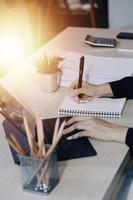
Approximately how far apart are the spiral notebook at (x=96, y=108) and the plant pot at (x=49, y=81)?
0.39 ft

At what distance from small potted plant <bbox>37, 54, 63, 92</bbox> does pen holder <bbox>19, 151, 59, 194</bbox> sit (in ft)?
1.89

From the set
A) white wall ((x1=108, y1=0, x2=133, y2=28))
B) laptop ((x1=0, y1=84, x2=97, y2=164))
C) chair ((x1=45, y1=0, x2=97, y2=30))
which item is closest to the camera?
laptop ((x1=0, y1=84, x2=97, y2=164))

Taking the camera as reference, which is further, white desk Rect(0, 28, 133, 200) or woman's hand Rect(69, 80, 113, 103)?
woman's hand Rect(69, 80, 113, 103)

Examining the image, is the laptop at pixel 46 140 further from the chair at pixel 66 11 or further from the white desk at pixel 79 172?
the chair at pixel 66 11

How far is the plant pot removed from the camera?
1677 mm

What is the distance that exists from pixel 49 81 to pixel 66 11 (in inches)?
128

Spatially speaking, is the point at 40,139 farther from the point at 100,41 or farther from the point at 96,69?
the point at 100,41

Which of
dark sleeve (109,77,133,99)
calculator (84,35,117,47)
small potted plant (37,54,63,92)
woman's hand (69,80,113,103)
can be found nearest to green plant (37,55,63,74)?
small potted plant (37,54,63,92)

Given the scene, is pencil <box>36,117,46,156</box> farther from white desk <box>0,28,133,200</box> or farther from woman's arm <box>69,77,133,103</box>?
woman's arm <box>69,77,133,103</box>

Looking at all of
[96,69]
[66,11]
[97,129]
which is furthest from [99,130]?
[66,11]

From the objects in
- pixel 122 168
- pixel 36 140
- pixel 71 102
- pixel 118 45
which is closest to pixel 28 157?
pixel 36 140

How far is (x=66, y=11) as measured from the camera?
15.7 ft

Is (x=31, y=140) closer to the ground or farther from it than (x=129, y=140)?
farther from it

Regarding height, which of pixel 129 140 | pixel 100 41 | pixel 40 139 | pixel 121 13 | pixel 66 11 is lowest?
pixel 66 11
